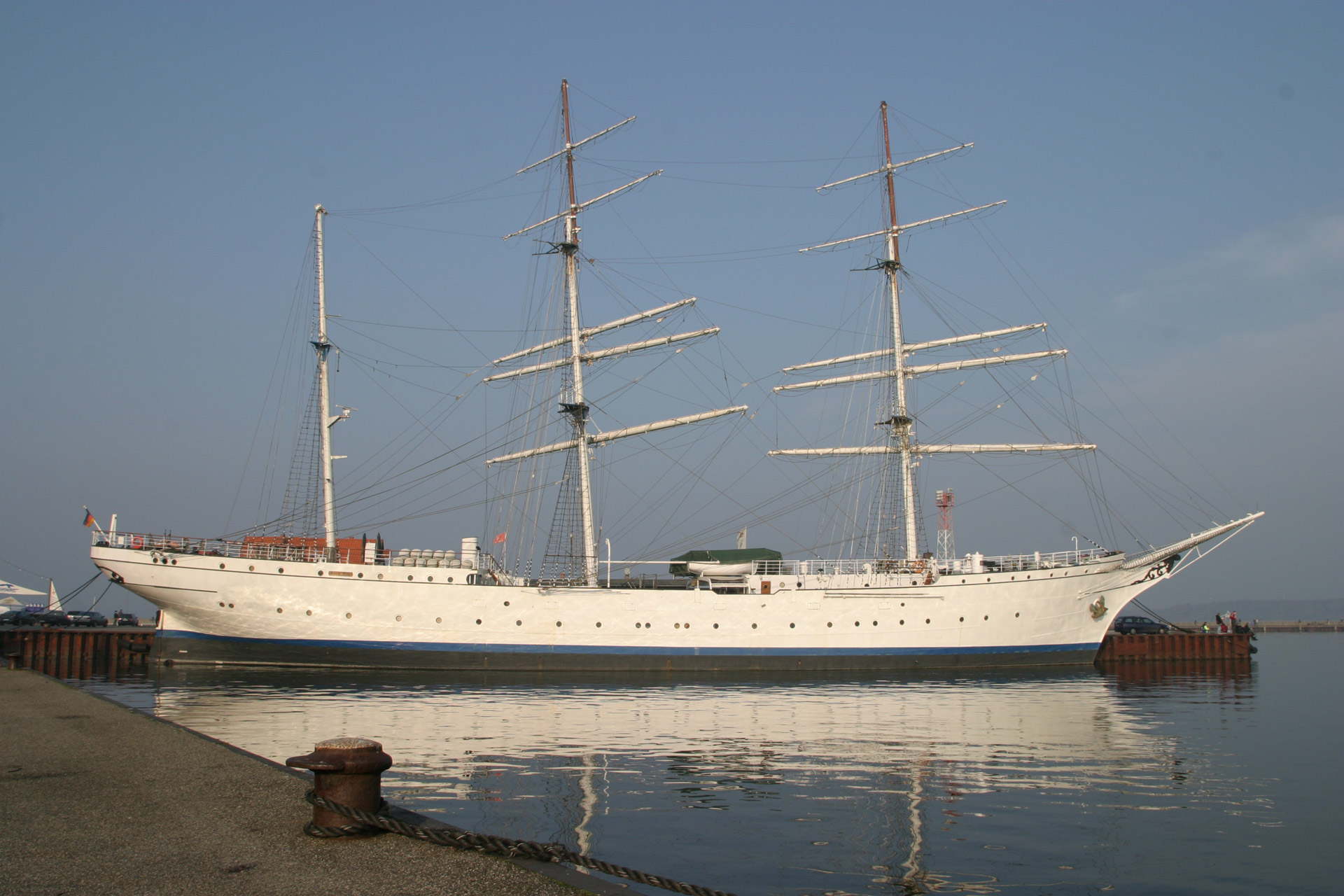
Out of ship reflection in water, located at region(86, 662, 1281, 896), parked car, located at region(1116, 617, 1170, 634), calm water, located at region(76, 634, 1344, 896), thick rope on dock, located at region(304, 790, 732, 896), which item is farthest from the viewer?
parked car, located at region(1116, 617, 1170, 634)

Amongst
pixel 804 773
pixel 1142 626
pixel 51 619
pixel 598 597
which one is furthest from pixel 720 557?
pixel 51 619

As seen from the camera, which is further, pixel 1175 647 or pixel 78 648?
pixel 1175 647

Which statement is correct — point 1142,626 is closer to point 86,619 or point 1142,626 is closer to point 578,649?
point 578,649

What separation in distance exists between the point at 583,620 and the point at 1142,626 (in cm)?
3692

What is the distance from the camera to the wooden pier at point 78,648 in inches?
1514

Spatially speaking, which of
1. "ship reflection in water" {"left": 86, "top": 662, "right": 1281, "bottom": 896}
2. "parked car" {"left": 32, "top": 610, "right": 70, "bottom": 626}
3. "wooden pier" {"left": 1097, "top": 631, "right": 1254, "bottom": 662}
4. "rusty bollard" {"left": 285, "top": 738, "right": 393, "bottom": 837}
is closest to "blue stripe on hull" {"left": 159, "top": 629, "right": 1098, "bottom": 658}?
"ship reflection in water" {"left": 86, "top": 662, "right": 1281, "bottom": 896}

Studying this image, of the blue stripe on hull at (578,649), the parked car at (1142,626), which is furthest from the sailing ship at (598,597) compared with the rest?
the parked car at (1142,626)

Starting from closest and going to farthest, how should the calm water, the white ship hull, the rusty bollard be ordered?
the rusty bollard < the calm water < the white ship hull

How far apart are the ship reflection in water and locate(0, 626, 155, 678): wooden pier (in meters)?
14.6

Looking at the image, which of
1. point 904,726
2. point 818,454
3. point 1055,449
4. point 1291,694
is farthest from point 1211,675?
point 904,726

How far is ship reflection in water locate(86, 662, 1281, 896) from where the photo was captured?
9.39 m

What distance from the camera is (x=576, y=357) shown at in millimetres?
37531

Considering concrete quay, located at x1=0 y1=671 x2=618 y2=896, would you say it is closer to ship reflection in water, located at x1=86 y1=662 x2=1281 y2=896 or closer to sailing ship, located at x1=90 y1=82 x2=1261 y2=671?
ship reflection in water, located at x1=86 y1=662 x2=1281 y2=896

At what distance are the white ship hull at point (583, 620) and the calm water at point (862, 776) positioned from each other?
4090 millimetres
